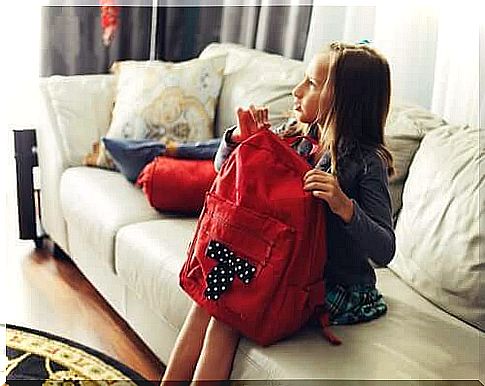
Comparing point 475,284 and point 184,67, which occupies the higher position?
point 184,67

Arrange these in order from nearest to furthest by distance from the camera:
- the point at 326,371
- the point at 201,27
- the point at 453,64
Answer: the point at 326,371 < the point at 453,64 < the point at 201,27

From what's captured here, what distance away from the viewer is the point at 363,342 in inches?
46.4

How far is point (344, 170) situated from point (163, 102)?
711 mm

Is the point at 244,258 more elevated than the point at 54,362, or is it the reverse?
the point at 244,258

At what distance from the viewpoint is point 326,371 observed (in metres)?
1.11

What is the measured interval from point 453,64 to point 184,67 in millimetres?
581

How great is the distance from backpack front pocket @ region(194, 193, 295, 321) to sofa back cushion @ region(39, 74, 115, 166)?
69cm

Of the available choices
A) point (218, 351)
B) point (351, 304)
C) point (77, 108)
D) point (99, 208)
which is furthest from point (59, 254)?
point (351, 304)

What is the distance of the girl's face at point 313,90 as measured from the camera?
46.9 inches

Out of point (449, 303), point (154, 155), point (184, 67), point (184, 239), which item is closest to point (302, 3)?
point (184, 67)

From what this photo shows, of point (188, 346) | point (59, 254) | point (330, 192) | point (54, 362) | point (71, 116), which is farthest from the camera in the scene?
point (71, 116)

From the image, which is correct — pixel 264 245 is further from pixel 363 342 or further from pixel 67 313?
pixel 67 313

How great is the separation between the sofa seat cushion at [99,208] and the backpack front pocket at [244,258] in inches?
15.6

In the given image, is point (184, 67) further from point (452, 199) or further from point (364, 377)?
point (364, 377)
